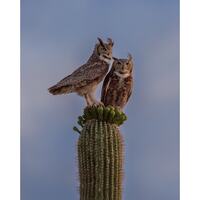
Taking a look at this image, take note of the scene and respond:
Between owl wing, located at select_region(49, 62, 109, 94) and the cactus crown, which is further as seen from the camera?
owl wing, located at select_region(49, 62, 109, 94)

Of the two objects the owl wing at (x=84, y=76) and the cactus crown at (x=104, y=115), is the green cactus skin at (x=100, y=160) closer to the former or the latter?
the cactus crown at (x=104, y=115)

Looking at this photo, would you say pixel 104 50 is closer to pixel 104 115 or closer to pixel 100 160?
pixel 104 115

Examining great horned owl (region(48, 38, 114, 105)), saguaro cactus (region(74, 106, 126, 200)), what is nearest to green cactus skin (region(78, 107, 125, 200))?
saguaro cactus (region(74, 106, 126, 200))

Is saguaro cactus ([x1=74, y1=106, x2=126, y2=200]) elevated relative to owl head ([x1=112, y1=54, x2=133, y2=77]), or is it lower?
lower

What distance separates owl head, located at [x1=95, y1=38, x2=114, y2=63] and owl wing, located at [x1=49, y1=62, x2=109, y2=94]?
0.04 metres

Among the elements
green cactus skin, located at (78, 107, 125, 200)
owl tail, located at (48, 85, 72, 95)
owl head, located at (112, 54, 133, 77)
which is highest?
owl head, located at (112, 54, 133, 77)

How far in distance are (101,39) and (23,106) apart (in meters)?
0.58

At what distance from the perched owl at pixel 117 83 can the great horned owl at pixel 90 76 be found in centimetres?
4

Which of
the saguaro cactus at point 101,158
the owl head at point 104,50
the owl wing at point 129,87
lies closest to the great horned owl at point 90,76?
the owl head at point 104,50

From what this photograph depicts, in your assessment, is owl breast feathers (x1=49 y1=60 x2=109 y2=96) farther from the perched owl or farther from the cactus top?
the cactus top

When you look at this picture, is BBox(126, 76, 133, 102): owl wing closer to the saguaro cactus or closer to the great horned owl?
the great horned owl

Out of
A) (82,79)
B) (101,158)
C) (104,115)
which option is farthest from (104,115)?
(82,79)

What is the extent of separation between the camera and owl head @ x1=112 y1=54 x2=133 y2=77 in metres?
2.98

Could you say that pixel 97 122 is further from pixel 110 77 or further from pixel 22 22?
pixel 22 22
